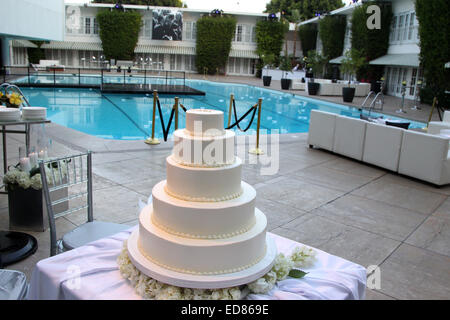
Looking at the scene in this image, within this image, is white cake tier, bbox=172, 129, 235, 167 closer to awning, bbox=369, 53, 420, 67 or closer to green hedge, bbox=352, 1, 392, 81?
awning, bbox=369, 53, 420, 67

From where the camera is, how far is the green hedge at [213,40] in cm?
3769

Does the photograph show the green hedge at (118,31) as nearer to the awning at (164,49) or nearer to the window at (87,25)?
the awning at (164,49)

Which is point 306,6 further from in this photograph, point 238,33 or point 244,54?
point 244,54

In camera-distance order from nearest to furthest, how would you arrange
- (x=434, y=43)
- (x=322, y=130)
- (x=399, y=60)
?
(x=322, y=130) < (x=434, y=43) < (x=399, y=60)

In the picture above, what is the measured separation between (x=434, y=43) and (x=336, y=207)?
1921 centimetres

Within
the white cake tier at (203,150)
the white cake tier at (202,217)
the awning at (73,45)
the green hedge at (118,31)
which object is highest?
the green hedge at (118,31)

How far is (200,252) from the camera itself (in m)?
2.09

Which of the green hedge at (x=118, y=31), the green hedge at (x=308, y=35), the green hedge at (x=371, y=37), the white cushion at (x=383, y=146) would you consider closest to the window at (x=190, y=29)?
the green hedge at (x=118, y=31)

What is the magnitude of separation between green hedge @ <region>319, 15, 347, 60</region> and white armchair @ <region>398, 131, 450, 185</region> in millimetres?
27482

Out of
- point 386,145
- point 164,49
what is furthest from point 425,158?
point 164,49

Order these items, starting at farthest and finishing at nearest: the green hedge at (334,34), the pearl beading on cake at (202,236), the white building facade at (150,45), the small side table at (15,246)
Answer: the white building facade at (150,45) → the green hedge at (334,34) → the small side table at (15,246) → the pearl beading on cake at (202,236)

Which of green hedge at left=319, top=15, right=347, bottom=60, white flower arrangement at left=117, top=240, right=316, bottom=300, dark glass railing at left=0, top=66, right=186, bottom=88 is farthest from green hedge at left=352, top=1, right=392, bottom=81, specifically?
white flower arrangement at left=117, top=240, right=316, bottom=300

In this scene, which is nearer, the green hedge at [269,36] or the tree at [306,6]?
the green hedge at [269,36]

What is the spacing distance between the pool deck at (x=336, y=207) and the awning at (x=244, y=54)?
32.5 meters
